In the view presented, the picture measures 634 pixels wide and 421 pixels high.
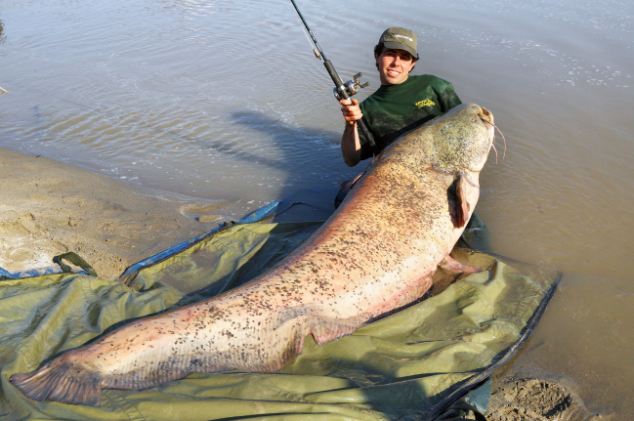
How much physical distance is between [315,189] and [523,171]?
2.01 metres

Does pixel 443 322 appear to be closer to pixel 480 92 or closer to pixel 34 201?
pixel 34 201

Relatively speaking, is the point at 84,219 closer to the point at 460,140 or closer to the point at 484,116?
the point at 460,140

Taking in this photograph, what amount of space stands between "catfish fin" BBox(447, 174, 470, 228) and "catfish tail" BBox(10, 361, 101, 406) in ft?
7.93

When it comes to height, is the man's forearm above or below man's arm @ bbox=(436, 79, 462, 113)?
below

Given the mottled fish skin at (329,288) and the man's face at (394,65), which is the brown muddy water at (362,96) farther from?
the man's face at (394,65)

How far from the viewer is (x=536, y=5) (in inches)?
397

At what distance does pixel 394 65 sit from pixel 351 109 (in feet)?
1.93

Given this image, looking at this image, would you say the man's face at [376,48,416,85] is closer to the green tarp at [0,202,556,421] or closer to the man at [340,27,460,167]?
the man at [340,27,460,167]

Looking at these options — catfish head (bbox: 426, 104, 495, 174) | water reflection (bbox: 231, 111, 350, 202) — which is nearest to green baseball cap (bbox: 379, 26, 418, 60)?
catfish head (bbox: 426, 104, 495, 174)

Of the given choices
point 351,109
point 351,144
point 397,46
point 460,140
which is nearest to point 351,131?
point 351,144

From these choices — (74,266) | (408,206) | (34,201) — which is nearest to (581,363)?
(408,206)

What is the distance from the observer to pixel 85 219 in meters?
4.42

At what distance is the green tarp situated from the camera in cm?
231

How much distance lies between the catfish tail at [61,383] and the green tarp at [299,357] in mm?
48
